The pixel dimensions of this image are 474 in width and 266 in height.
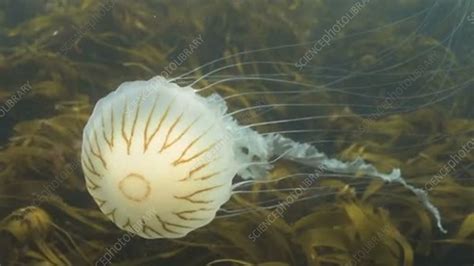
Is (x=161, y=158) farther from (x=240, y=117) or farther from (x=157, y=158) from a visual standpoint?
(x=240, y=117)

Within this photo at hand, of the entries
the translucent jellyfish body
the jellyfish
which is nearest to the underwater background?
the jellyfish

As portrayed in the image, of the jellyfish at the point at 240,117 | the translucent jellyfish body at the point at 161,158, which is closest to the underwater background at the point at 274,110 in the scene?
the jellyfish at the point at 240,117

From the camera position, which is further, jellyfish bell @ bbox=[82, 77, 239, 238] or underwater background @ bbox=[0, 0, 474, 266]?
underwater background @ bbox=[0, 0, 474, 266]

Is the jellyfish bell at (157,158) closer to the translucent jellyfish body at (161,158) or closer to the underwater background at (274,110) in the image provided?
the translucent jellyfish body at (161,158)

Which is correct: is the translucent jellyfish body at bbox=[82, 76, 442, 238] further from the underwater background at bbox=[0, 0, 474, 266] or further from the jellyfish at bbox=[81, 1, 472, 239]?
the underwater background at bbox=[0, 0, 474, 266]
